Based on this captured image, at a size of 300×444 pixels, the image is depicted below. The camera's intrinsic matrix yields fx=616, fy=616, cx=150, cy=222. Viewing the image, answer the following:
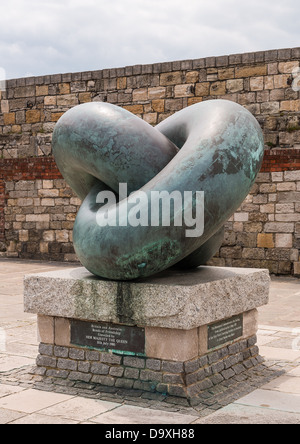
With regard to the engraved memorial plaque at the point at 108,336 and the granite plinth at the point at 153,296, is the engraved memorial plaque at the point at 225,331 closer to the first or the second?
the granite plinth at the point at 153,296

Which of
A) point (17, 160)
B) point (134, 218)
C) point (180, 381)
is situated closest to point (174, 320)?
point (180, 381)

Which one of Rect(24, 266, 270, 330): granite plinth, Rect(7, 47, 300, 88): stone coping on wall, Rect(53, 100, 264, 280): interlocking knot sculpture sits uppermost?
Rect(7, 47, 300, 88): stone coping on wall

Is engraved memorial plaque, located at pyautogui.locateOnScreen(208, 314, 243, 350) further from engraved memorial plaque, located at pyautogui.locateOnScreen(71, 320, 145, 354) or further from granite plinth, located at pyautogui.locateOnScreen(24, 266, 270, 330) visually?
engraved memorial plaque, located at pyautogui.locateOnScreen(71, 320, 145, 354)

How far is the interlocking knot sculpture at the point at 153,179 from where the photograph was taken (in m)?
3.61

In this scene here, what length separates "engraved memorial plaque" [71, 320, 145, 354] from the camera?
3838 millimetres

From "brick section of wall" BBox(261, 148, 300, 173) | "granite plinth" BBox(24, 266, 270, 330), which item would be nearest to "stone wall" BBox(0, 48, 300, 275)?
"brick section of wall" BBox(261, 148, 300, 173)

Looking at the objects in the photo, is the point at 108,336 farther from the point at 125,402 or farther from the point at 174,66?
the point at 174,66

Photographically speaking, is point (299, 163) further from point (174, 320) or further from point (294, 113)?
point (174, 320)

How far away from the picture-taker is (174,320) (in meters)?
3.64

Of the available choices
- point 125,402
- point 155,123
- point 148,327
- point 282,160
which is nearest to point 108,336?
point 148,327

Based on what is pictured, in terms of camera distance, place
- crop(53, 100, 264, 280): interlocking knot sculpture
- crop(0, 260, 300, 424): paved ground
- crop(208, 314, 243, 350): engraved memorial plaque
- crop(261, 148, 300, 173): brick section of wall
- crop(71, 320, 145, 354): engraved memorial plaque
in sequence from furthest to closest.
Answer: crop(261, 148, 300, 173): brick section of wall
crop(208, 314, 243, 350): engraved memorial plaque
crop(71, 320, 145, 354): engraved memorial plaque
crop(53, 100, 264, 280): interlocking knot sculpture
crop(0, 260, 300, 424): paved ground

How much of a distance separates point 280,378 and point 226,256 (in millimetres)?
5433

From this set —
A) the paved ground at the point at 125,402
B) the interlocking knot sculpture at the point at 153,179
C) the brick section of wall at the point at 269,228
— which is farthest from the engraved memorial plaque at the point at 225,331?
the brick section of wall at the point at 269,228

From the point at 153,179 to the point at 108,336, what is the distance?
3.43 feet
